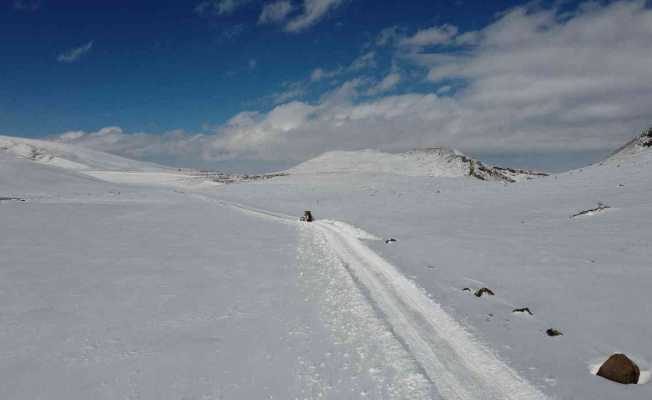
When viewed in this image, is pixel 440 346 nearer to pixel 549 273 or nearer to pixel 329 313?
pixel 329 313

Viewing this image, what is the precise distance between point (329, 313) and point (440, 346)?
3.00 meters

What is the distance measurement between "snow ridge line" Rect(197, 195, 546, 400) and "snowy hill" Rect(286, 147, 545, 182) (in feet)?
432

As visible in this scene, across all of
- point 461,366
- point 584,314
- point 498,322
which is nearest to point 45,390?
point 461,366

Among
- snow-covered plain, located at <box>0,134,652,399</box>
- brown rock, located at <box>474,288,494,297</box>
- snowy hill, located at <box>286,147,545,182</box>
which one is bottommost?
snow-covered plain, located at <box>0,134,652,399</box>

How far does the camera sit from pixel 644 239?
50.4 ft

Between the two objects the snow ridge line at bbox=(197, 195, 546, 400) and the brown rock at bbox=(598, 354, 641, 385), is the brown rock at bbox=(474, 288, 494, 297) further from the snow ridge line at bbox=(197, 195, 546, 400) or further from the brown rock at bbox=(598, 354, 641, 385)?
the brown rock at bbox=(598, 354, 641, 385)

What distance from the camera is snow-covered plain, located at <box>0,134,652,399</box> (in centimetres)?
684

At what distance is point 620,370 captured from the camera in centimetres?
684

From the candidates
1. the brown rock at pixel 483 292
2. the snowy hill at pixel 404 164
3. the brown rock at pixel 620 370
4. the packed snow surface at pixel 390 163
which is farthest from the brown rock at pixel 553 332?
the snowy hill at pixel 404 164

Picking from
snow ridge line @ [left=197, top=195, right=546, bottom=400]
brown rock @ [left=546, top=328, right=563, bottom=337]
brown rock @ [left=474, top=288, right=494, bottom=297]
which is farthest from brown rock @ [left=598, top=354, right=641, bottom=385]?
brown rock @ [left=474, top=288, right=494, bottom=297]

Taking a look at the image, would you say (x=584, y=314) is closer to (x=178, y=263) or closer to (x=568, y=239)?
A: (x=568, y=239)

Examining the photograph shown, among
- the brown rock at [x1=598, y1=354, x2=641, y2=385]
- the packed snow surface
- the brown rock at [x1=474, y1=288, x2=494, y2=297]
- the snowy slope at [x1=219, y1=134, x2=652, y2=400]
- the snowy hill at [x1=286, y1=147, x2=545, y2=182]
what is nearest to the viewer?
the brown rock at [x1=598, y1=354, x2=641, y2=385]

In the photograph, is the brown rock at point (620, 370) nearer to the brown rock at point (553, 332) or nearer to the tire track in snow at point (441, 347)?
the tire track in snow at point (441, 347)

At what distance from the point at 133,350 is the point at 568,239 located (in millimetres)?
17186
